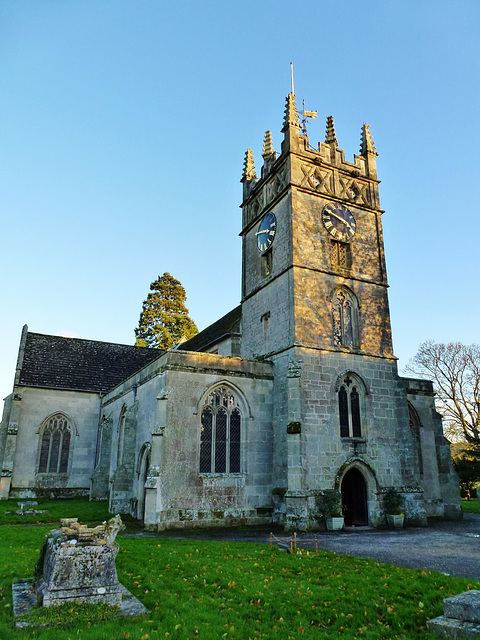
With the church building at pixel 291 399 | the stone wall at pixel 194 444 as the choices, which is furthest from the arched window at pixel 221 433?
the stone wall at pixel 194 444

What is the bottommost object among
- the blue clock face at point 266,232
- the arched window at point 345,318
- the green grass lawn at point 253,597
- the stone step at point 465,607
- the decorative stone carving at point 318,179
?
the green grass lawn at point 253,597

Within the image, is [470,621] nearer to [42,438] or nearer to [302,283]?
[302,283]

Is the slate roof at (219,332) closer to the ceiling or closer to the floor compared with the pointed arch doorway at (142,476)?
closer to the ceiling

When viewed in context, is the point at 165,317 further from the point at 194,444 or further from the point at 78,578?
the point at 78,578

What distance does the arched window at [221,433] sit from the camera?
1753 centimetres

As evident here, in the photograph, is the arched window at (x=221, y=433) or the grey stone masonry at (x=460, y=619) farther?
the arched window at (x=221, y=433)

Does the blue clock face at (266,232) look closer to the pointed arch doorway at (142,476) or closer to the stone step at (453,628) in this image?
the pointed arch doorway at (142,476)

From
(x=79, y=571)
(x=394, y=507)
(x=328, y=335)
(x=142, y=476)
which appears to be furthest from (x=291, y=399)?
(x=79, y=571)

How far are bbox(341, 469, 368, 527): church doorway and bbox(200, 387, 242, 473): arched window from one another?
15.7 feet

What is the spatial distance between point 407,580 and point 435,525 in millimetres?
11448

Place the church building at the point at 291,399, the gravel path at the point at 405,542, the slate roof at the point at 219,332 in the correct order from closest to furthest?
the gravel path at the point at 405,542 → the church building at the point at 291,399 → the slate roof at the point at 219,332

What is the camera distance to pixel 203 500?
16734mm

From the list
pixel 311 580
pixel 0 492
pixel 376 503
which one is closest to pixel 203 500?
pixel 376 503

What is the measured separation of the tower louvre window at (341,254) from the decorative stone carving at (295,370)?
5.71 metres
